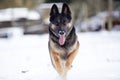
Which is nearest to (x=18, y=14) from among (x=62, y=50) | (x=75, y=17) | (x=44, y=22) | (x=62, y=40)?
(x=44, y=22)

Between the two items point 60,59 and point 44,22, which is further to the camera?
point 44,22

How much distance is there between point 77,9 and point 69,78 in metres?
17.2

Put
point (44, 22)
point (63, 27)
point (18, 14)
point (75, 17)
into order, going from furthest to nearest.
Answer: point (75, 17)
point (18, 14)
point (44, 22)
point (63, 27)

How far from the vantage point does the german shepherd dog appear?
6117 mm

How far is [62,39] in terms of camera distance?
20.1 ft

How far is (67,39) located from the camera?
631cm

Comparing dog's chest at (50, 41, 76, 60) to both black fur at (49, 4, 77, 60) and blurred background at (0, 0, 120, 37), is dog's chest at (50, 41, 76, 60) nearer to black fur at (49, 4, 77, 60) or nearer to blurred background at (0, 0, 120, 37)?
black fur at (49, 4, 77, 60)

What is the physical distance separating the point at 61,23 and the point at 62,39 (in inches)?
9.6

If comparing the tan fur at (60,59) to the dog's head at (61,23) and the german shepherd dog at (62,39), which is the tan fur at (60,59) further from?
the dog's head at (61,23)

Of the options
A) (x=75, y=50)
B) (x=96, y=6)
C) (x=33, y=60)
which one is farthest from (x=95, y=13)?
(x=75, y=50)

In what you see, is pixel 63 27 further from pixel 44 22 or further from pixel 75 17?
pixel 75 17

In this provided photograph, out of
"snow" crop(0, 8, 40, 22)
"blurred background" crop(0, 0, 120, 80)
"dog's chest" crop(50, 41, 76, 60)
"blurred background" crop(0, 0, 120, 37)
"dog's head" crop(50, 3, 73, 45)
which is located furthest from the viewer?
"snow" crop(0, 8, 40, 22)

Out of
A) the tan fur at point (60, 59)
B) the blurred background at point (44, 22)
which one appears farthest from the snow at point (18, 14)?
the tan fur at point (60, 59)

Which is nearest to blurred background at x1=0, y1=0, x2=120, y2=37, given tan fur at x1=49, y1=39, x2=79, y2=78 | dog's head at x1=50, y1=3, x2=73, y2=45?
tan fur at x1=49, y1=39, x2=79, y2=78
